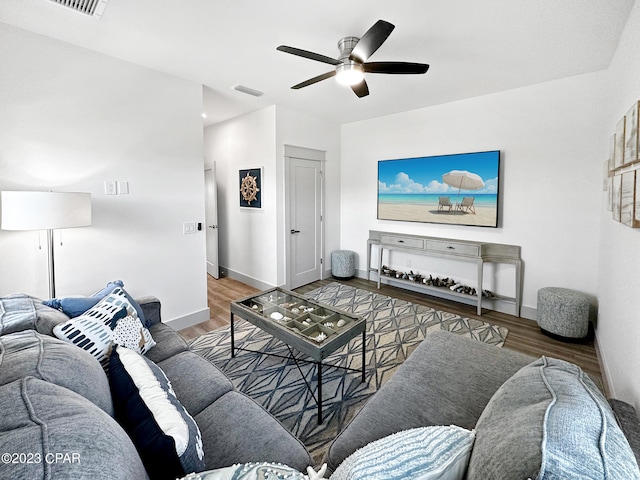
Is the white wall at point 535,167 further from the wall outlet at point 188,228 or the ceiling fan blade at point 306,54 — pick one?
the wall outlet at point 188,228

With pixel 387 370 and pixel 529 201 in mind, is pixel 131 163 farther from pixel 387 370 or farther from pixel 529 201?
pixel 529 201

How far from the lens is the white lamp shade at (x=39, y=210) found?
6.07 feet

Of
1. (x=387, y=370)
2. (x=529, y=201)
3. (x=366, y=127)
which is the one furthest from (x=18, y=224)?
(x=529, y=201)

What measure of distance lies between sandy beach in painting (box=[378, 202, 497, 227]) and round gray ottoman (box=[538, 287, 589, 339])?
1071 millimetres

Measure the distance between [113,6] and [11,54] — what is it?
94 centimetres

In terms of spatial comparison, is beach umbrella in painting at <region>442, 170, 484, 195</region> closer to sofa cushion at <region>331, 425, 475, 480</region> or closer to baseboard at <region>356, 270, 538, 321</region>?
baseboard at <region>356, 270, 538, 321</region>

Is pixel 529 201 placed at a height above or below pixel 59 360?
above

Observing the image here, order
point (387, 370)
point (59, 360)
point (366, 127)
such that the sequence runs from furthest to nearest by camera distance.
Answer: point (366, 127), point (387, 370), point (59, 360)

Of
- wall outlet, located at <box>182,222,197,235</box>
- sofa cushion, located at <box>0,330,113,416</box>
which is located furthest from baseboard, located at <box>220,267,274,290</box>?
sofa cushion, located at <box>0,330,113,416</box>

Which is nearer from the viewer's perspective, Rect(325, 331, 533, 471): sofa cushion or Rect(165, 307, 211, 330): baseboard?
Rect(325, 331, 533, 471): sofa cushion

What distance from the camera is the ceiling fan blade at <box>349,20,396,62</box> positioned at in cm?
180

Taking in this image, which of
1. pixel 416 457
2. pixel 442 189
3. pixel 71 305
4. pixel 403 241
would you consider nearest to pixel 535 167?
pixel 442 189

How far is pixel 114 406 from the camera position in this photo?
41.9 inches

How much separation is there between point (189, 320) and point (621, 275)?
3.89m
